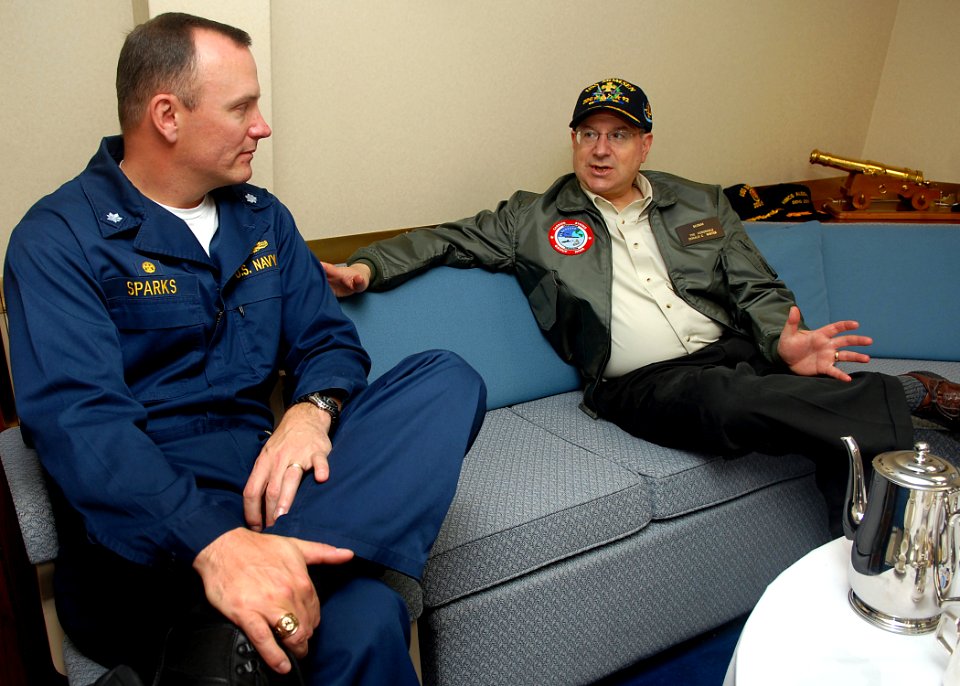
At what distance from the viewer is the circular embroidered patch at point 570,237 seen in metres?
2.02

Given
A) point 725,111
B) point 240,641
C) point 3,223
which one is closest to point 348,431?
point 240,641

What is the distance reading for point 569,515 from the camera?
58.4 inches

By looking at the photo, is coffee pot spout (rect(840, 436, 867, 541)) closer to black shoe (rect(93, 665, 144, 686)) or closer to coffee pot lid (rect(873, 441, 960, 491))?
coffee pot lid (rect(873, 441, 960, 491))

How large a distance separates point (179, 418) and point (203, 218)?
372 millimetres

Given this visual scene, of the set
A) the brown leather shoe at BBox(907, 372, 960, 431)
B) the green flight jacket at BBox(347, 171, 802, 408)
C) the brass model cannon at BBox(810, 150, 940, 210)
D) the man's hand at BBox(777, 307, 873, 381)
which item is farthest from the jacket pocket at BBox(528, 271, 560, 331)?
the brass model cannon at BBox(810, 150, 940, 210)

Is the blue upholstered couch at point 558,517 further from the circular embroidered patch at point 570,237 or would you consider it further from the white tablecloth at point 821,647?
the white tablecloth at point 821,647

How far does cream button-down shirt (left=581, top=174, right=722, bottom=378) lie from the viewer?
6.46 feet

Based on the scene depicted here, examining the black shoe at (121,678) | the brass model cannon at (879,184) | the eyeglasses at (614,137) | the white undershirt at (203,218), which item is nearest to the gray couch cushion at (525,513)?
the black shoe at (121,678)

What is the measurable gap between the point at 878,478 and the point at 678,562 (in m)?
0.69

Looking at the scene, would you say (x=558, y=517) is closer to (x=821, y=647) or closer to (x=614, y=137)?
(x=821, y=647)

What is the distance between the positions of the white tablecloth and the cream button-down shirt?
3.03 ft

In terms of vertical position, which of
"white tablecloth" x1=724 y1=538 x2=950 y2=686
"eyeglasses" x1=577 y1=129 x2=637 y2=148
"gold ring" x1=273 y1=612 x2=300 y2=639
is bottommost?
"gold ring" x1=273 y1=612 x2=300 y2=639

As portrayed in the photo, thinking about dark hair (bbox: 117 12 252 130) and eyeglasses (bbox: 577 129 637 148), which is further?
eyeglasses (bbox: 577 129 637 148)

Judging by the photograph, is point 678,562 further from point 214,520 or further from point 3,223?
point 3,223
